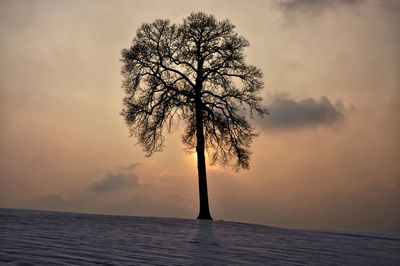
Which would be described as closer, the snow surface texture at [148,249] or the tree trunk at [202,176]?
the snow surface texture at [148,249]

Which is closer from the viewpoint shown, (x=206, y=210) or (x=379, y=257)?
(x=379, y=257)

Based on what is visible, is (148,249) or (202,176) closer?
(148,249)

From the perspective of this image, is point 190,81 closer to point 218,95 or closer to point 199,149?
point 218,95

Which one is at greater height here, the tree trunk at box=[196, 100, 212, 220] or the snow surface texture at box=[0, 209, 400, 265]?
the tree trunk at box=[196, 100, 212, 220]

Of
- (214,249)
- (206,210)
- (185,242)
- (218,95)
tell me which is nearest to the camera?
(214,249)

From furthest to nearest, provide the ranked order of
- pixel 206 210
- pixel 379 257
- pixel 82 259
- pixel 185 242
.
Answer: pixel 206 210
pixel 379 257
pixel 185 242
pixel 82 259

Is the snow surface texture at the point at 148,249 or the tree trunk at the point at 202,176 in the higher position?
the tree trunk at the point at 202,176

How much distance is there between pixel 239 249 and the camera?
927cm

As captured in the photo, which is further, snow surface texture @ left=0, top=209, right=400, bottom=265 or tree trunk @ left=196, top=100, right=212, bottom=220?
tree trunk @ left=196, top=100, right=212, bottom=220

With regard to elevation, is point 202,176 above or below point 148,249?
above

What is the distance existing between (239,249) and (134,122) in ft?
45.5

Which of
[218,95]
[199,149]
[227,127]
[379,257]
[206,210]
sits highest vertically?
[218,95]

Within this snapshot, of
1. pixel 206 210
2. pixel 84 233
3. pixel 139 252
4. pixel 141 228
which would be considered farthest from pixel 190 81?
pixel 139 252

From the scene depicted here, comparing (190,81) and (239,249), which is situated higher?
(190,81)
